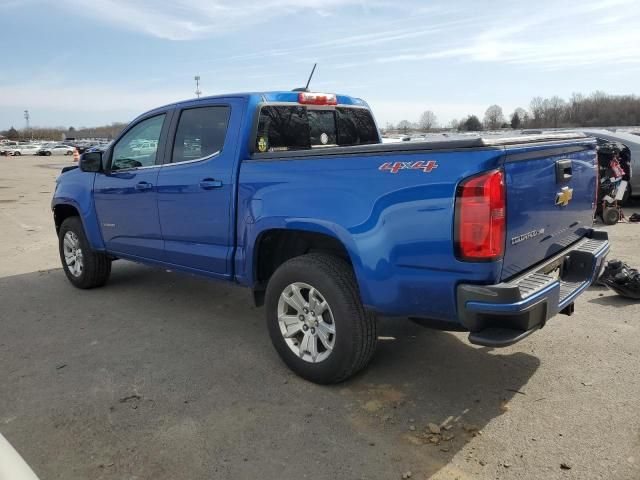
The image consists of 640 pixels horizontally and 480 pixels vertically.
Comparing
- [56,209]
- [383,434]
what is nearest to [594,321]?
[383,434]

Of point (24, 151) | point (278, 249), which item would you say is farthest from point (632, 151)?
point (24, 151)

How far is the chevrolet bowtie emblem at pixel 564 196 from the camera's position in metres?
3.34

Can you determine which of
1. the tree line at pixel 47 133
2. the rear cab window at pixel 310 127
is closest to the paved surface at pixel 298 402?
the rear cab window at pixel 310 127

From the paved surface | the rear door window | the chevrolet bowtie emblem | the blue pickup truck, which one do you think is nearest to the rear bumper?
the blue pickup truck

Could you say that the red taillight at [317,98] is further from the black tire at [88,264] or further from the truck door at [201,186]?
the black tire at [88,264]

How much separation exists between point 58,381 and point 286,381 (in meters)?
1.62

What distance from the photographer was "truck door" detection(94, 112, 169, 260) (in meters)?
4.89

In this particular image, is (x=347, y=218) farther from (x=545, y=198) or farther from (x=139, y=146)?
(x=139, y=146)

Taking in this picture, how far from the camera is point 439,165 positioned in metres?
2.82

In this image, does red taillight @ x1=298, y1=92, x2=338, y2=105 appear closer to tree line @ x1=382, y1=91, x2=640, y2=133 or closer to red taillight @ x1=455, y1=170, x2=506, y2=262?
red taillight @ x1=455, y1=170, x2=506, y2=262

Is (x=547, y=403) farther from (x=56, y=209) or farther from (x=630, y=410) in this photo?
(x=56, y=209)

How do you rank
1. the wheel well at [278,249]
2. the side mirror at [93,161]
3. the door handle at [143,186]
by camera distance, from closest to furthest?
the wheel well at [278,249] → the door handle at [143,186] → the side mirror at [93,161]

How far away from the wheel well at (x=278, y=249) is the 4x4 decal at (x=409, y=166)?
2.74 ft

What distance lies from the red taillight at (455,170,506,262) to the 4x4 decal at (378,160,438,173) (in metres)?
0.20
